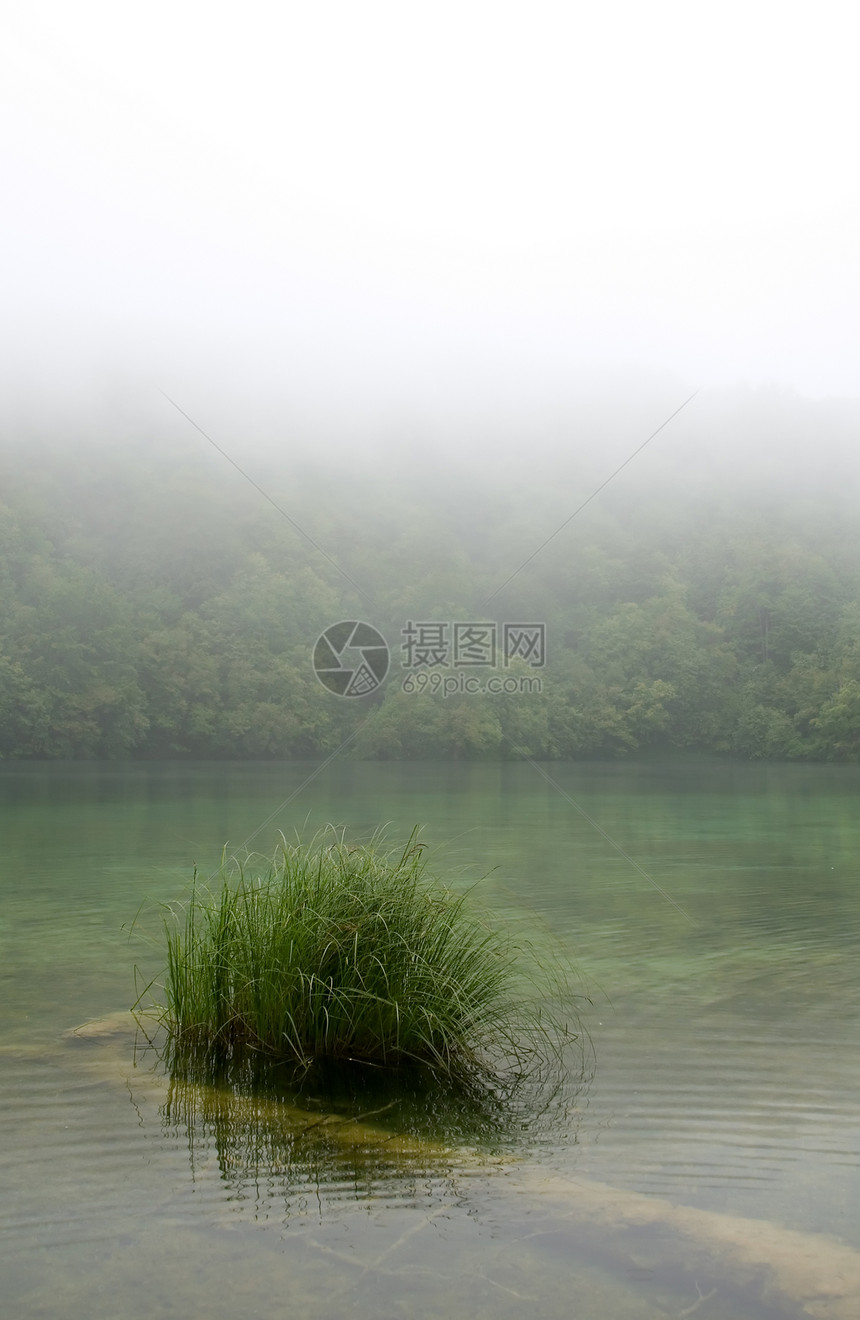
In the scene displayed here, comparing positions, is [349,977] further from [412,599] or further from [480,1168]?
[412,599]

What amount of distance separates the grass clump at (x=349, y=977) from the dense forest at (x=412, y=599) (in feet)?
186

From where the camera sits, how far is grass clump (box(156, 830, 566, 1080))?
15.8 feet

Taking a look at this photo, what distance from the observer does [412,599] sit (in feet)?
258

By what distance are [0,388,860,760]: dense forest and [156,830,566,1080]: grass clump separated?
2233 inches

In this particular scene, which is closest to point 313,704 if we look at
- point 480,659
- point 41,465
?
point 480,659

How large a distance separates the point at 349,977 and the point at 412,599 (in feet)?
243

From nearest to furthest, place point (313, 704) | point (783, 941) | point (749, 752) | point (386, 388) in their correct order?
point (783, 941), point (313, 704), point (749, 752), point (386, 388)

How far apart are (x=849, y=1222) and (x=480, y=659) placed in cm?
6610

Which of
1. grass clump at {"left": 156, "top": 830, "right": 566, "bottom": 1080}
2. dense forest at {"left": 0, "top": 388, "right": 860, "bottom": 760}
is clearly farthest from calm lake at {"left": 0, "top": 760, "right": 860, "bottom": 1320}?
dense forest at {"left": 0, "top": 388, "right": 860, "bottom": 760}

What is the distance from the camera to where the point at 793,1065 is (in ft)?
17.5

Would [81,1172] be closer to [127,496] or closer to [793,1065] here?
[793,1065]

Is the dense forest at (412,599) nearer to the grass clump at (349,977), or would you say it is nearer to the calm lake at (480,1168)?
the calm lake at (480,1168)

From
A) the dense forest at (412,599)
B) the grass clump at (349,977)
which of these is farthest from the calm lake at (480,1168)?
the dense forest at (412,599)

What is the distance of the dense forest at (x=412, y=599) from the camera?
63906mm
